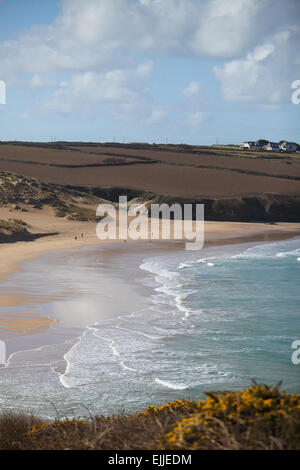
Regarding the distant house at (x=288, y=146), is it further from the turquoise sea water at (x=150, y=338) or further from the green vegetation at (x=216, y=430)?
the green vegetation at (x=216, y=430)

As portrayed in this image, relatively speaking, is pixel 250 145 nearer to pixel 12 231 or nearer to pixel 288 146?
pixel 288 146

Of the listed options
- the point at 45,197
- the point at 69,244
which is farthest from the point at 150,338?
the point at 45,197

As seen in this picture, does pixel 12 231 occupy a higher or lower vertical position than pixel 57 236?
higher

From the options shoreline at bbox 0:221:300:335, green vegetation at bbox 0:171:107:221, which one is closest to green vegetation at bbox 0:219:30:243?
shoreline at bbox 0:221:300:335

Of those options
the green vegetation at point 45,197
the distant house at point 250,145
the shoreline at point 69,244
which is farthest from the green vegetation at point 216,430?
the distant house at point 250,145

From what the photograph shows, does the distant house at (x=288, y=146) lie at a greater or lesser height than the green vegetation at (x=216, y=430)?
greater

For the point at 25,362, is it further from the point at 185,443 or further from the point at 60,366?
the point at 185,443
